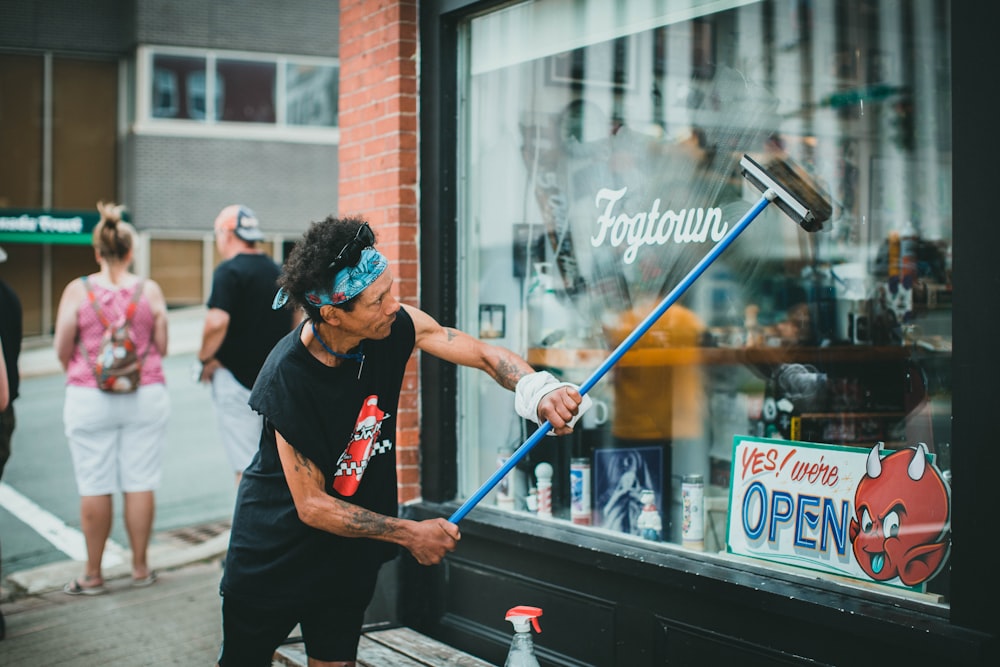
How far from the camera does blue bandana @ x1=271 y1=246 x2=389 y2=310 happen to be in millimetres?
2729

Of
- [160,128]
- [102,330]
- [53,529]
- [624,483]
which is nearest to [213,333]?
[102,330]

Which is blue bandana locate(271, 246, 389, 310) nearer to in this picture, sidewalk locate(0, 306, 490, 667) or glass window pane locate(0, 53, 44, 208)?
sidewalk locate(0, 306, 490, 667)

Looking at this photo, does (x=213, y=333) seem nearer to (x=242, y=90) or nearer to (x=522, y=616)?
(x=522, y=616)

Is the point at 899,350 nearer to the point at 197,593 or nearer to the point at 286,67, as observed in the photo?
the point at 197,593

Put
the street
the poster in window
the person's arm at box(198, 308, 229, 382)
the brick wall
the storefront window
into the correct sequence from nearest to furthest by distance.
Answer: the storefront window → the poster in window → the brick wall → the person's arm at box(198, 308, 229, 382) → the street

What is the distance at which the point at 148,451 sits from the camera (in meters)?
5.38

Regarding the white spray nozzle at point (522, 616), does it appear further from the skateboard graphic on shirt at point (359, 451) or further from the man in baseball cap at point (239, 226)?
the man in baseball cap at point (239, 226)

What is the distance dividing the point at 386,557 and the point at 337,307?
0.84 metres

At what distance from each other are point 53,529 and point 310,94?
14.6 metres

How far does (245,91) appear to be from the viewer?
779 inches

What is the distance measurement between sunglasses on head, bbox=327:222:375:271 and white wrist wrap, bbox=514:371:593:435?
61 cm

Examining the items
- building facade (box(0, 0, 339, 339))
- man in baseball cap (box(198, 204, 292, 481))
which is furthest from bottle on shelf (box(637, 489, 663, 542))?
building facade (box(0, 0, 339, 339))

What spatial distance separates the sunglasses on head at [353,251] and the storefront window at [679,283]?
152 centimetres

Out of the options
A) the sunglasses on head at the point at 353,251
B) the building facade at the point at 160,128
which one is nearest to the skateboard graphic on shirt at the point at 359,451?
the sunglasses on head at the point at 353,251
